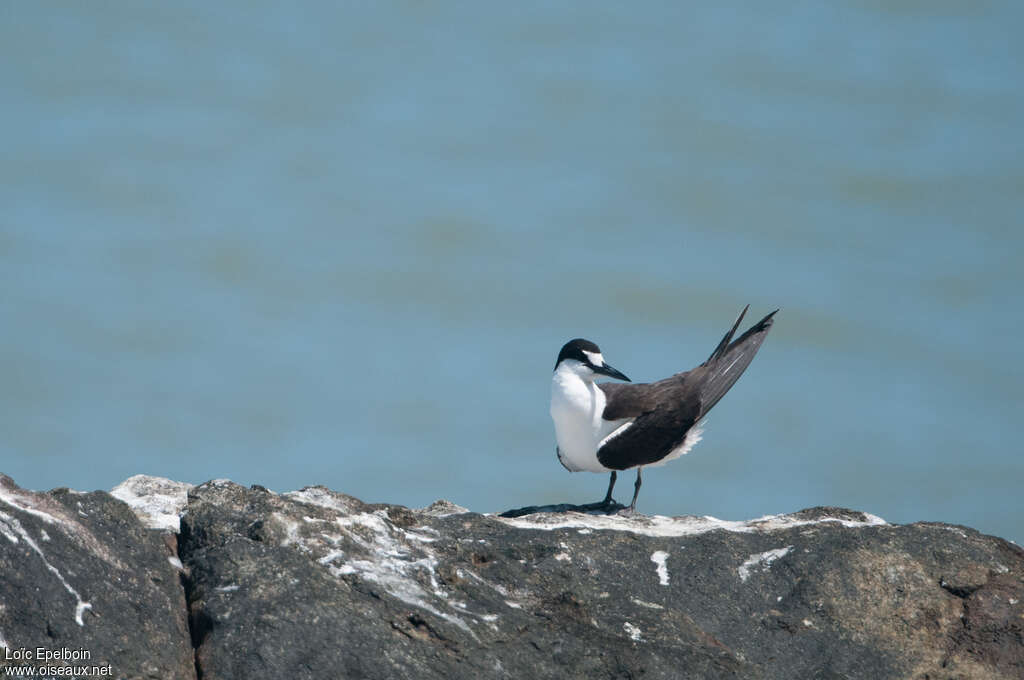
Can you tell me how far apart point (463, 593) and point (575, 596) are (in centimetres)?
69

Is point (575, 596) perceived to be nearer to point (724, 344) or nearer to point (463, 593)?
point (463, 593)

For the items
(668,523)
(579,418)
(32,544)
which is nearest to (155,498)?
(32,544)

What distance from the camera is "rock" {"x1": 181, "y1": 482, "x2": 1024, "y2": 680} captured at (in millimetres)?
6555

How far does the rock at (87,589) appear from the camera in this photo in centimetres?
610

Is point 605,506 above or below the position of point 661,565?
above

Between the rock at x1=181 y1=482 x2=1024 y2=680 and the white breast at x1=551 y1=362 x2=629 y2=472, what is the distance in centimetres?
205

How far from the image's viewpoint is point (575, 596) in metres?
7.16

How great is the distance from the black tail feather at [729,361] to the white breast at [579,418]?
2.99 ft

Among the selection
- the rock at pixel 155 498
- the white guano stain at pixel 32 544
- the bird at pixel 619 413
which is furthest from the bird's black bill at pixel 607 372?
the white guano stain at pixel 32 544

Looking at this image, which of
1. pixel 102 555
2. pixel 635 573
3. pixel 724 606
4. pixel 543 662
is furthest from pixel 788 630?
pixel 102 555

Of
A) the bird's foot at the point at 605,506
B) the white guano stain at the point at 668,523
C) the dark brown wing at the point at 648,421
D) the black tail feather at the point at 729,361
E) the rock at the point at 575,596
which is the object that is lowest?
the rock at the point at 575,596

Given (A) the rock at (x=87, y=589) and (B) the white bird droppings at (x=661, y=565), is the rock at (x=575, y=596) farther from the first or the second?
(A) the rock at (x=87, y=589)

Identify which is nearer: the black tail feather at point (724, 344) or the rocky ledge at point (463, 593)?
the rocky ledge at point (463, 593)

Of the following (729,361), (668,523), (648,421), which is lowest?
(668,523)
